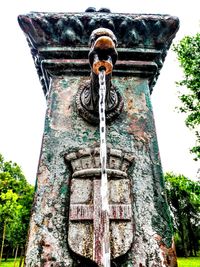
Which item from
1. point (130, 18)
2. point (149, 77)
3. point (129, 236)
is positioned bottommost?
point (129, 236)

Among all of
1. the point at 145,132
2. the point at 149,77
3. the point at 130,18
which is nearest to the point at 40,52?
the point at 130,18

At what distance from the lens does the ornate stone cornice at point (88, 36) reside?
2.01 meters

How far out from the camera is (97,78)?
1.57 m

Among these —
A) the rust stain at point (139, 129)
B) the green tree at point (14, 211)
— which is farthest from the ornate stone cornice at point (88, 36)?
the green tree at point (14, 211)

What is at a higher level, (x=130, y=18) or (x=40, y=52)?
(x=130, y=18)

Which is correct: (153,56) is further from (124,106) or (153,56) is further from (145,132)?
(145,132)

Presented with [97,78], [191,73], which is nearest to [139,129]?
[97,78]

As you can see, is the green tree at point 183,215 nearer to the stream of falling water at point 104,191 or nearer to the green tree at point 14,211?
the green tree at point 14,211

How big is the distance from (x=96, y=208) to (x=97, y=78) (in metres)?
0.73

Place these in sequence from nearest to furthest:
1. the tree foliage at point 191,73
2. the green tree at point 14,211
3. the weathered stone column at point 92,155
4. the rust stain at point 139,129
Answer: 1. the weathered stone column at point 92,155
2. the rust stain at point 139,129
3. the tree foliage at point 191,73
4. the green tree at point 14,211

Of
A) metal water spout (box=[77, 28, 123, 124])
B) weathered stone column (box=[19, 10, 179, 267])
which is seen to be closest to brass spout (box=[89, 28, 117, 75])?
metal water spout (box=[77, 28, 123, 124])

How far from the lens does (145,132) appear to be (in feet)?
6.34

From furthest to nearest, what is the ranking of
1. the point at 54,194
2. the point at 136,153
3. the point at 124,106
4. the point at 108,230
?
1. the point at 124,106
2. the point at 136,153
3. the point at 54,194
4. the point at 108,230

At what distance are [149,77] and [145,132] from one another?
0.48 meters
